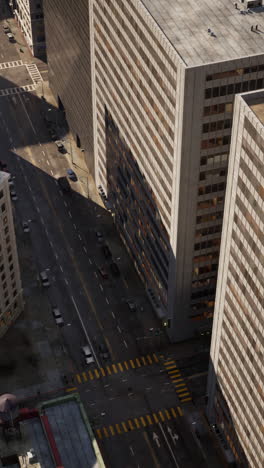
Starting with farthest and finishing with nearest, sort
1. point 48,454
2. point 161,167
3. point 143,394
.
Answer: point 143,394
point 161,167
point 48,454

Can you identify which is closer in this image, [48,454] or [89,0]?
[48,454]

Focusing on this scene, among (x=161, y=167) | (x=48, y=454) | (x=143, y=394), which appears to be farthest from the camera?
(x=143, y=394)

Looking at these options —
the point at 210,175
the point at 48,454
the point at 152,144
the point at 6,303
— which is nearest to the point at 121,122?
the point at 152,144

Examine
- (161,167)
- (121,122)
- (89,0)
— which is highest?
(89,0)

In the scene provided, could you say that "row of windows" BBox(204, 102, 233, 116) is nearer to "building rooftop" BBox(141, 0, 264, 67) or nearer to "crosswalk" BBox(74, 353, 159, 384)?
"building rooftop" BBox(141, 0, 264, 67)

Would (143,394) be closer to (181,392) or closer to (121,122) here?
(181,392)

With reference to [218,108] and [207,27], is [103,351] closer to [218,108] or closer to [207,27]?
[218,108]
